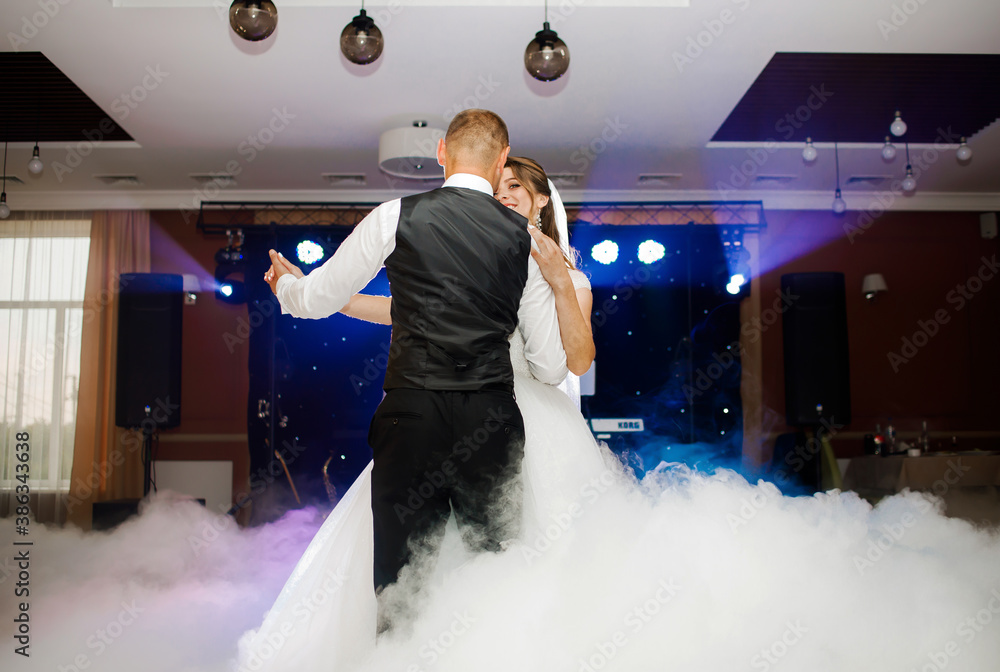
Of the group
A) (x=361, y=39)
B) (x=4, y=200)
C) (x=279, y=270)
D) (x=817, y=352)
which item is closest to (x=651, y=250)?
(x=817, y=352)

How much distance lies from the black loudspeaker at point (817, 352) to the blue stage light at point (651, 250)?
121cm

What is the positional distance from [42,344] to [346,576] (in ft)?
20.2

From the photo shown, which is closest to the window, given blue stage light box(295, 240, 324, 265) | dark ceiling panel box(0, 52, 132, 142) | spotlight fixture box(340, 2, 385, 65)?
dark ceiling panel box(0, 52, 132, 142)

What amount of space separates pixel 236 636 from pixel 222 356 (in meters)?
4.36

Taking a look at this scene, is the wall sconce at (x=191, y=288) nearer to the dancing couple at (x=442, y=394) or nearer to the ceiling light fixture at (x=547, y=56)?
the ceiling light fixture at (x=547, y=56)

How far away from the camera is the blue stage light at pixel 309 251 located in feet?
20.9

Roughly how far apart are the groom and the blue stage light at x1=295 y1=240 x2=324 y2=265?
497 centimetres

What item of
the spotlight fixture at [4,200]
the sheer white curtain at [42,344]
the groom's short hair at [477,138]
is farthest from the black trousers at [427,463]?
the sheer white curtain at [42,344]

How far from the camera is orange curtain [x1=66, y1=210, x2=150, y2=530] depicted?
6.20m

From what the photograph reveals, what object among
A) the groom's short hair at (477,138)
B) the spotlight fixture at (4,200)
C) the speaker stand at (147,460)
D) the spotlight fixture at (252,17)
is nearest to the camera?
the groom's short hair at (477,138)

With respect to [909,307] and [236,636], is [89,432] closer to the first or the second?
[236,636]

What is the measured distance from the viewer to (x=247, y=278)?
6.50m

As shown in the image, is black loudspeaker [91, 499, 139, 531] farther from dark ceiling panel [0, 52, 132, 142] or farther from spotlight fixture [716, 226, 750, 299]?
spotlight fixture [716, 226, 750, 299]

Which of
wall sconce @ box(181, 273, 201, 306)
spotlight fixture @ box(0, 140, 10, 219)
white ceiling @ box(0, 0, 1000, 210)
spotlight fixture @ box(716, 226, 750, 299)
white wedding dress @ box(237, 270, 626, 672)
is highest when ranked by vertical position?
white ceiling @ box(0, 0, 1000, 210)
